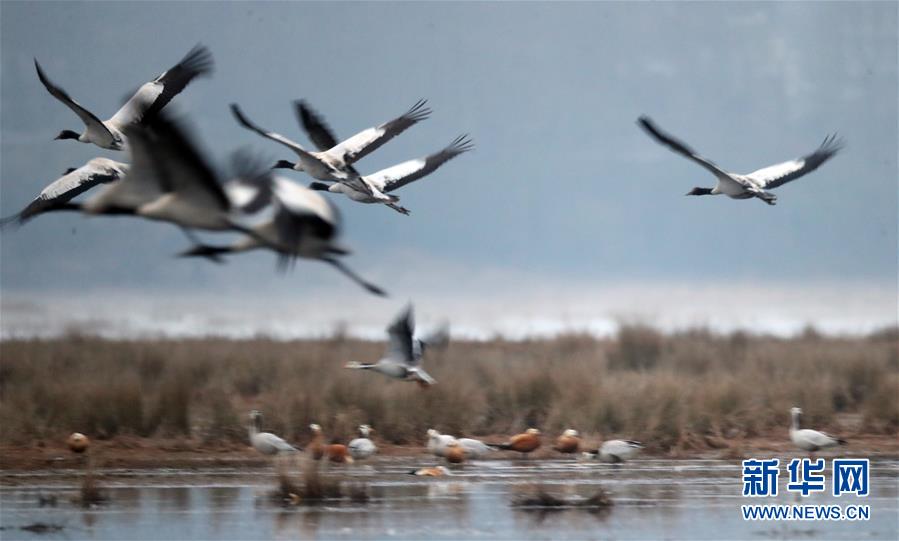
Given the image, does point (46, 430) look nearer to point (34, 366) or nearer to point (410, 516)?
point (34, 366)

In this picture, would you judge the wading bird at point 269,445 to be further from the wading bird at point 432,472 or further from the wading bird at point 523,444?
the wading bird at point 523,444

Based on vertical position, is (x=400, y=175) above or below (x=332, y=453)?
above

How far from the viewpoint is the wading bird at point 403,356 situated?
2042cm

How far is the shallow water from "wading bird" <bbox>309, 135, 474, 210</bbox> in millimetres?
3142

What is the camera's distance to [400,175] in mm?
21625

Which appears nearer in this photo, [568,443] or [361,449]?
[361,449]

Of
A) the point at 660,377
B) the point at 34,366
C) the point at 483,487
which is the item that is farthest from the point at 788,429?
the point at 34,366

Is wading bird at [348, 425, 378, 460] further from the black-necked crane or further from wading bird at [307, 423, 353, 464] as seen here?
the black-necked crane

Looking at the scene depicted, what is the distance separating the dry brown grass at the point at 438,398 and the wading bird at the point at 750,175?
3.39 metres

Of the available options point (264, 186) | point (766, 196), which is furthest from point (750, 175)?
point (264, 186)

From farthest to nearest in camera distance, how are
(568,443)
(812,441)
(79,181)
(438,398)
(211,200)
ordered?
(438,398)
(568,443)
(812,441)
(79,181)
(211,200)

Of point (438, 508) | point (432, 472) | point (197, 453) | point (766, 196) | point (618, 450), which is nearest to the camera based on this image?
point (438, 508)

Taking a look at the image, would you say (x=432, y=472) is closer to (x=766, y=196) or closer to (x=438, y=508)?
(x=438, y=508)

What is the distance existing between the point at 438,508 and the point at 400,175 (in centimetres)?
596
